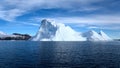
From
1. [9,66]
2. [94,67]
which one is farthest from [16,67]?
[94,67]

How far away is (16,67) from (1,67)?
9.36 feet

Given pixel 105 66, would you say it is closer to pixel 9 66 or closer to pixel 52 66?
pixel 52 66

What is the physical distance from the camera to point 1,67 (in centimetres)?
4616

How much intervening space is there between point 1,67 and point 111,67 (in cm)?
2138

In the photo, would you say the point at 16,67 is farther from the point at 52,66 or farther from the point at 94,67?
the point at 94,67

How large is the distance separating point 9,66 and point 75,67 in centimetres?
1309

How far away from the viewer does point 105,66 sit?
48438 mm

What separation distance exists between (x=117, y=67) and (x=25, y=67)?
1804 cm

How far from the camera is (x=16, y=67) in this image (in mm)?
46781

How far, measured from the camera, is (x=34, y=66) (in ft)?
159

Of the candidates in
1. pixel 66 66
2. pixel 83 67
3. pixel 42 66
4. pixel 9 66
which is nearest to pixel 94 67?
pixel 83 67

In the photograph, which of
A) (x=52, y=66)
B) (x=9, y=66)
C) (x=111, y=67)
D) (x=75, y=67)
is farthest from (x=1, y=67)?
(x=111, y=67)

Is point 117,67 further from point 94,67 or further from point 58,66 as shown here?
point 58,66

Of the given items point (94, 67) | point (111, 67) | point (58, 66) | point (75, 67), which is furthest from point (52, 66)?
point (111, 67)
